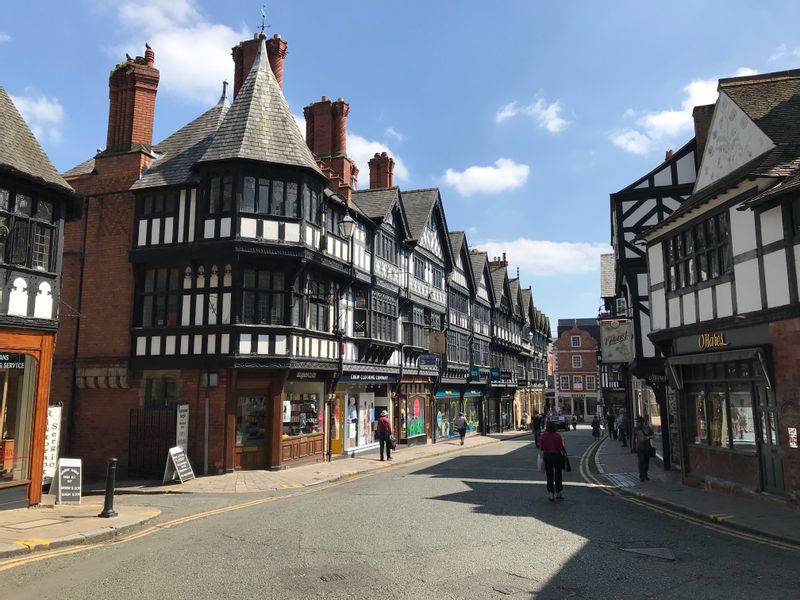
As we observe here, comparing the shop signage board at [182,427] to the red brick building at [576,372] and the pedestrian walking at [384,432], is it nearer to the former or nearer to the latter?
the pedestrian walking at [384,432]

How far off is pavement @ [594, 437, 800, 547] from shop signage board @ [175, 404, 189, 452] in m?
12.8

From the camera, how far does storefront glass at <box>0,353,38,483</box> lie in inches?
491

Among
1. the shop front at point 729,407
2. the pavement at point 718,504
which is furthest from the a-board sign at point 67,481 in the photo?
the shop front at point 729,407

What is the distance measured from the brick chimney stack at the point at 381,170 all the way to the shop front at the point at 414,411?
36.0 feet

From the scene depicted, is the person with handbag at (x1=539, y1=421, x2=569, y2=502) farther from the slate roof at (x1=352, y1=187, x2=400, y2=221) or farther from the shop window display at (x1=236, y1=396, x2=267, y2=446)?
the slate roof at (x1=352, y1=187, x2=400, y2=221)

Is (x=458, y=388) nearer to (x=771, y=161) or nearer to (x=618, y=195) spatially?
(x=618, y=195)

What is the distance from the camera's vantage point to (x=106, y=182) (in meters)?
21.3

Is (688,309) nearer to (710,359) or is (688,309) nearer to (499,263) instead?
(710,359)

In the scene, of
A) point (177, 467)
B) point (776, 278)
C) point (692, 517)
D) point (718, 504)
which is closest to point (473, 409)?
point (177, 467)

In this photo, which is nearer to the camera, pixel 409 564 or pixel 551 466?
pixel 409 564

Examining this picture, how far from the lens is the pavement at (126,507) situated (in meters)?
9.37

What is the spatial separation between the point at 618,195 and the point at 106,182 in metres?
19.2

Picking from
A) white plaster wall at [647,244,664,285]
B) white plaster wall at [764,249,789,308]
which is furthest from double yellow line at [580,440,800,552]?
white plaster wall at [647,244,664,285]

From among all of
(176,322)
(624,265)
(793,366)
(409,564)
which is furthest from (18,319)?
(624,265)
